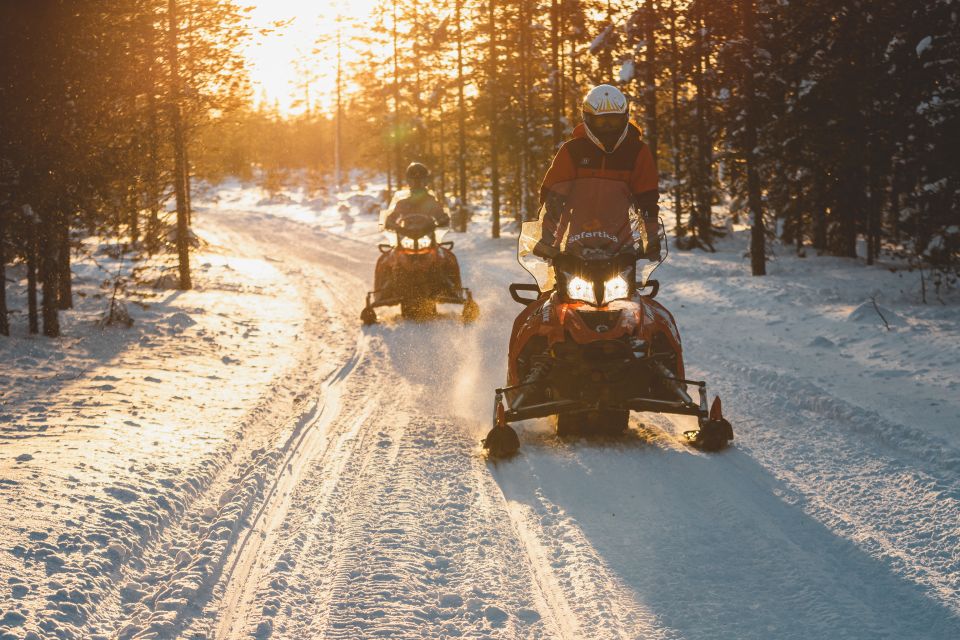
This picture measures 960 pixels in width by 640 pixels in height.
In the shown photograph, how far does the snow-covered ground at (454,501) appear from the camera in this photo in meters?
4.26

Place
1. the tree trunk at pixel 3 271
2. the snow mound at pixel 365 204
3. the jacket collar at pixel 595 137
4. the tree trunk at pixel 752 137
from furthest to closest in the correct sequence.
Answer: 1. the snow mound at pixel 365 204
2. the tree trunk at pixel 752 137
3. the tree trunk at pixel 3 271
4. the jacket collar at pixel 595 137

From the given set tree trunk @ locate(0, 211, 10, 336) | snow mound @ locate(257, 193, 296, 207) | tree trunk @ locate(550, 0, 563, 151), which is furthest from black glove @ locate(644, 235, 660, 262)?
snow mound @ locate(257, 193, 296, 207)

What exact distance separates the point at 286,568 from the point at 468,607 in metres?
1.11

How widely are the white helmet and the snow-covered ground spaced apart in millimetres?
2389

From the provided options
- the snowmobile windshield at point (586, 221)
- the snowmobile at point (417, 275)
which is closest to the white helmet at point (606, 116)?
the snowmobile windshield at point (586, 221)

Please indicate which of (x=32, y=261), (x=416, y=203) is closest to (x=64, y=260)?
(x=32, y=261)

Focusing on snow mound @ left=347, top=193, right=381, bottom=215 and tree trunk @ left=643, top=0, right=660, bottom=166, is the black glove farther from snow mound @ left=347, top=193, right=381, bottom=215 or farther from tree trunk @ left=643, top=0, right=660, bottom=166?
snow mound @ left=347, top=193, right=381, bottom=215

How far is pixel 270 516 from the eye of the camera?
5.71m

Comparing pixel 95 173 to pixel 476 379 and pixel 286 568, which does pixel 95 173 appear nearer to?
pixel 476 379

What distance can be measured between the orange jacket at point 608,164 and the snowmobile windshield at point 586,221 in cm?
7

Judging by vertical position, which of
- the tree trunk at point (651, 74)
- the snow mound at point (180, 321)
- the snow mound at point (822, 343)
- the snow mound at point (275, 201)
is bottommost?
the snow mound at point (180, 321)

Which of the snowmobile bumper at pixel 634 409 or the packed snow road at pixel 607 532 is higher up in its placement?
the snowmobile bumper at pixel 634 409

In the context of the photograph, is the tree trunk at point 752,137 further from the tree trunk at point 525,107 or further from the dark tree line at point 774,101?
the tree trunk at point 525,107

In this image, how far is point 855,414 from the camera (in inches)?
307
